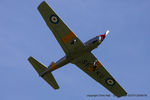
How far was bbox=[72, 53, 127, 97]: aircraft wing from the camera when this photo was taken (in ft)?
115

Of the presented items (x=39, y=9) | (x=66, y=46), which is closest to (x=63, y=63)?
(x=66, y=46)

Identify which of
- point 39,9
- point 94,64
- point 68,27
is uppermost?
point 39,9

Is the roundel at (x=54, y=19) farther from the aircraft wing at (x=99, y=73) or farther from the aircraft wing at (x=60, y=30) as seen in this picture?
the aircraft wing at (x=99, y=73)

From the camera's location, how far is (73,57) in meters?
33.7

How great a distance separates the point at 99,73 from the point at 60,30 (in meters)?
8.25

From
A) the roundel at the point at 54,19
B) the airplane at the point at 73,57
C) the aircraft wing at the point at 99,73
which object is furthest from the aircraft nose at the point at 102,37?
the roundel at the point at 54,19

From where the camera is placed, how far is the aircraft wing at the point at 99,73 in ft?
115

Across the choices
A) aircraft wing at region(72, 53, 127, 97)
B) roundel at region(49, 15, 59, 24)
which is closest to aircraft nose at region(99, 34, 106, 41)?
aircraft wing at region(72, 53, 127, 97)

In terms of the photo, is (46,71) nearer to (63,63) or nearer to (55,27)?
(63,63)

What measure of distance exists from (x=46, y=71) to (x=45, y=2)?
9.10 m

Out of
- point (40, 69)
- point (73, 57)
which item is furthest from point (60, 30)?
point (40, 69)

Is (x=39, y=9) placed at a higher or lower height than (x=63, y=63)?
higher

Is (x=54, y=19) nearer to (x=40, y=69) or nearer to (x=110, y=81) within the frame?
(x=40, y=69)

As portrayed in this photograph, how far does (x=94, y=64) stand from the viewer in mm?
35781
